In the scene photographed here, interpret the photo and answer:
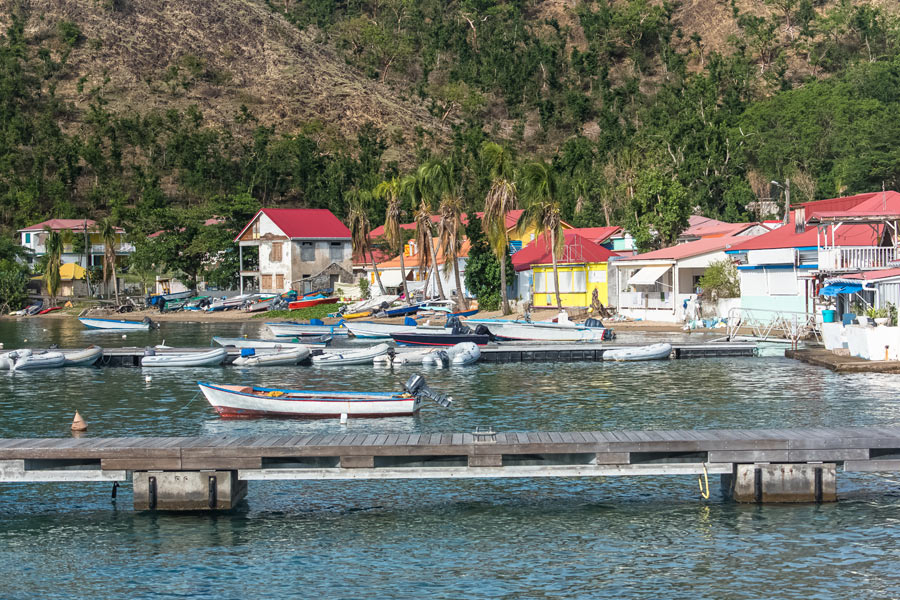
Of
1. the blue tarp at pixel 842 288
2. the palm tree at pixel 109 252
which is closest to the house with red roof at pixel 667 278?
the blue tarp at pixel 842 288

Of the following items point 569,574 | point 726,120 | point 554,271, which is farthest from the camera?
point 726,120

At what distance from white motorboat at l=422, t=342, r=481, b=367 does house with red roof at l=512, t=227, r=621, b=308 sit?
75.8 ft

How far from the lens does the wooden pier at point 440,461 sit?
18.6 metres

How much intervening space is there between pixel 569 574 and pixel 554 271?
5206 centimetres

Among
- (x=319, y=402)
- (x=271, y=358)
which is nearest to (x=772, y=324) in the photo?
(x=271, y=358)

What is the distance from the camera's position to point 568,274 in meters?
71.6

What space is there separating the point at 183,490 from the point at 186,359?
95.9 feet

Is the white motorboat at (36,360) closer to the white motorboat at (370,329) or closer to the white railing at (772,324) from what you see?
the white motorboat at (370,329)

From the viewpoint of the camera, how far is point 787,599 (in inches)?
589

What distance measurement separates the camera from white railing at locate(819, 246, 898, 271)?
151 feet

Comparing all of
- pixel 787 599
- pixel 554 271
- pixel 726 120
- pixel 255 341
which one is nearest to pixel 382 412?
pixel 787 599

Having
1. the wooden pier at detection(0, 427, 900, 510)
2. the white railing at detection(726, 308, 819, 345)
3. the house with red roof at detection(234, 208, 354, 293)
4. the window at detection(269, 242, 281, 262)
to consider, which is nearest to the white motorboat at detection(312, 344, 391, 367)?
the white railing at detection(726, 308, 819, 345)

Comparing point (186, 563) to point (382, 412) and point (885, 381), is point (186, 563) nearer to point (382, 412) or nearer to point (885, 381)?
point (382, 412)

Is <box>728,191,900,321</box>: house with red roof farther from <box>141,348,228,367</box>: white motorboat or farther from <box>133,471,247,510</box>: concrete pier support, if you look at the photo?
<box>133,471,247,510</box>: concrete pier support
